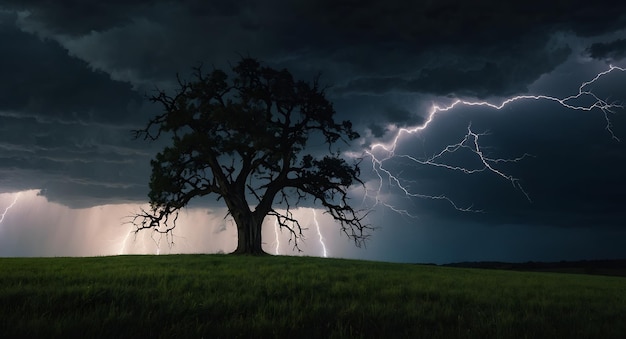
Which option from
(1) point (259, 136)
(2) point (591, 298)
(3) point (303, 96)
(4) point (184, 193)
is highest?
(3) point (303, 96)

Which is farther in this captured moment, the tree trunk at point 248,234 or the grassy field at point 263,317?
the tree trunk at point 248,234

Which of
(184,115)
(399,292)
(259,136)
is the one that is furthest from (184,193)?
(399,292)

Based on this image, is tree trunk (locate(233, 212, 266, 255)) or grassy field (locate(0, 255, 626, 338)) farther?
tree trunk (locate(233, 212, 266, 255))

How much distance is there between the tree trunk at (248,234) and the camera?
31.9m

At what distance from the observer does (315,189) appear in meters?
34.3

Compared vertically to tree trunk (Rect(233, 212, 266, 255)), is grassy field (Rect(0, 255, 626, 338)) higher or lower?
lower

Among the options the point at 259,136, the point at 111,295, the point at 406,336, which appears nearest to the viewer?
the point at 406,336

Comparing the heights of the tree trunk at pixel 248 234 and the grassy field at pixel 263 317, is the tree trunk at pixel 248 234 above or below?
above

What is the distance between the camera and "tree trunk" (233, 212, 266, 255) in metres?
31.9

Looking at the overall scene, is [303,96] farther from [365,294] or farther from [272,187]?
[365,294]

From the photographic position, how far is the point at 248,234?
32.2 meters

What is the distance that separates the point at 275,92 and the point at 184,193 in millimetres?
9881

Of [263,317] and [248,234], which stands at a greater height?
[248,234]

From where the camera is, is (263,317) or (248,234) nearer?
(263,317)
